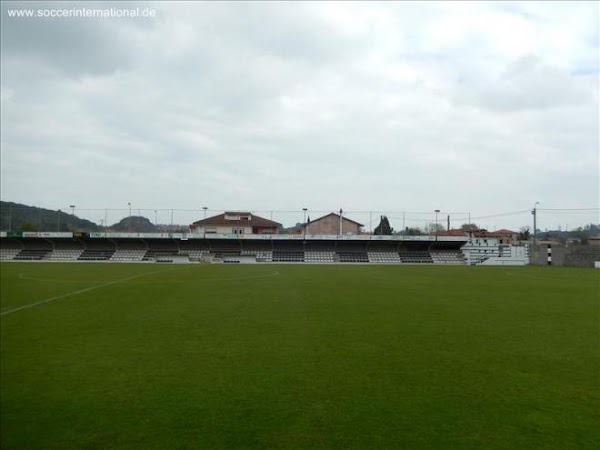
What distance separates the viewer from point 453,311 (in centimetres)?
1324

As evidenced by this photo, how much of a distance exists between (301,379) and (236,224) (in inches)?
2670

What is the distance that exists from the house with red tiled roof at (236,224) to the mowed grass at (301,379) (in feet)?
196

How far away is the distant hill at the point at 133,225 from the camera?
66375 mm

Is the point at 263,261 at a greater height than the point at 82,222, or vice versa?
the point at 82,222

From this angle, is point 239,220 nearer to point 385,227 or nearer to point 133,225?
point 133,225

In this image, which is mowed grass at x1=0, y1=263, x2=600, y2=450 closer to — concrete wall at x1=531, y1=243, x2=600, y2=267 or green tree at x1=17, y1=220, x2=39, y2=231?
concrete wall at x1=531, y1=243, x2=600, y2=267

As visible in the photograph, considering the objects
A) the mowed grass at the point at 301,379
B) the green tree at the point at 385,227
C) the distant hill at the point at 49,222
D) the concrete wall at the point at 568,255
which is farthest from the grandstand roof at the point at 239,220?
the mowed grass at the point at 301,379

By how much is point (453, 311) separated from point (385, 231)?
71.4 m

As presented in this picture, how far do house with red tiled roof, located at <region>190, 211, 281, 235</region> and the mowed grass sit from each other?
5959 cm

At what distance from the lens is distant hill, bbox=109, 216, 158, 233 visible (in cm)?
6638

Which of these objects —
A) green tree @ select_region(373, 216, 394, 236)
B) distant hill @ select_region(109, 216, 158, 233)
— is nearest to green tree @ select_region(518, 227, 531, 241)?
green tree @ select_region(373, 216, 394, 236)

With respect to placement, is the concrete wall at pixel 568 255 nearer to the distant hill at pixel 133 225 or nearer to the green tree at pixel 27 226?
the distant hill at pixel 133 225

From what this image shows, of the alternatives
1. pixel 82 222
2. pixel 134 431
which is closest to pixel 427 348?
pixel 134 431

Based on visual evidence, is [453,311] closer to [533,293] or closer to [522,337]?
[522,337]
